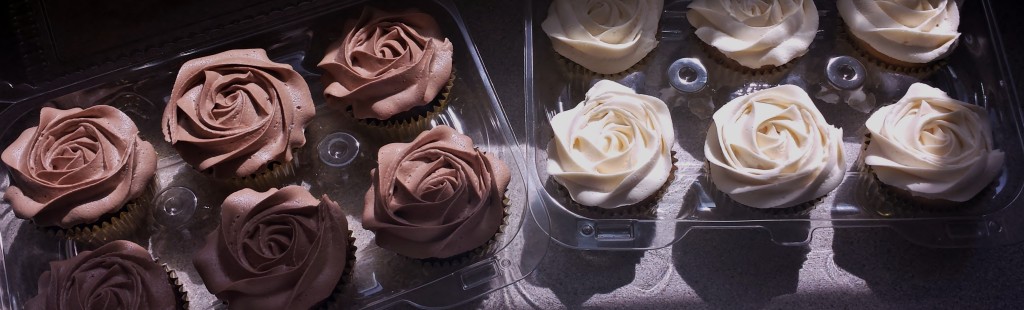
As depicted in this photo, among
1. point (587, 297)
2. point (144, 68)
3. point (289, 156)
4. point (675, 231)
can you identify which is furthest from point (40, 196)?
point (675, 231)

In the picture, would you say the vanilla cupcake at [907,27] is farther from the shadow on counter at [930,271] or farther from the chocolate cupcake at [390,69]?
the chocolate cupcake at [390,69]

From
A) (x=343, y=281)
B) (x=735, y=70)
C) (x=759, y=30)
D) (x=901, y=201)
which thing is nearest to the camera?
(x=343, y=281)

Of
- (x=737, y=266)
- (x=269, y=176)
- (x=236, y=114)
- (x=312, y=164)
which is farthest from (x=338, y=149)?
(x=737, y=266)

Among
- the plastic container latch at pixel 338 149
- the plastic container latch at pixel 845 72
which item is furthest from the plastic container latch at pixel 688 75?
the plastic container latch at pixel 338 149

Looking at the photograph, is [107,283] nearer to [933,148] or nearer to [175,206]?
[175,206]

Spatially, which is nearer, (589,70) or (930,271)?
(930,271)

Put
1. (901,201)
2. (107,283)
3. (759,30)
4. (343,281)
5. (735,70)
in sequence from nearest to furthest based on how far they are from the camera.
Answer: (107,283) → (343,281) → (901,201) → (759,30) → (735,70)

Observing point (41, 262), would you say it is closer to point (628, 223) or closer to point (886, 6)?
point (628, 223)
